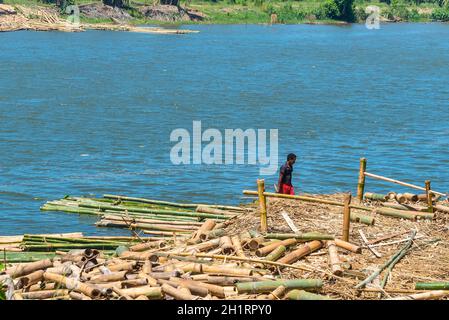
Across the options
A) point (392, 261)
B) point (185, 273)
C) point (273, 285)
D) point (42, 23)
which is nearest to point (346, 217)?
point (392, 261)

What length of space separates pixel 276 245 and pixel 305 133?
79.1ft

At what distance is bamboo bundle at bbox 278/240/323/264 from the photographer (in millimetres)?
13852

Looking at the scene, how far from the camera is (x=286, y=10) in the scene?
114m

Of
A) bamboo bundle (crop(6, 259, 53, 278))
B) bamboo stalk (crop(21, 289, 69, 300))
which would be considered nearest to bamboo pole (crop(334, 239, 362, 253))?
bamboo stalk (crop(21, 289, 69, 300))

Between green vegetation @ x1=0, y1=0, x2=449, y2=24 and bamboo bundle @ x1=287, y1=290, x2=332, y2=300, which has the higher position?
green vegetation @ x1=0, y1=0, x2=449, y2=24

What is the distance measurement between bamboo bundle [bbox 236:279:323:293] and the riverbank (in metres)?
80.1

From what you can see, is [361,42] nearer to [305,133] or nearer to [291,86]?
[291,86]

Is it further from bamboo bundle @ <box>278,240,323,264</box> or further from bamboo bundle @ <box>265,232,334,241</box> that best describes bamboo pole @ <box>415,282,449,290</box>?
bamboo bundle @ <box>265,232,334,241</box>

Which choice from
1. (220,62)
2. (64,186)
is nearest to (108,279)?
(64,186)

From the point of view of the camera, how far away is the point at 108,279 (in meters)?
13.2

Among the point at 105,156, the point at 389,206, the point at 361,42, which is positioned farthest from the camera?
the point at 361,42

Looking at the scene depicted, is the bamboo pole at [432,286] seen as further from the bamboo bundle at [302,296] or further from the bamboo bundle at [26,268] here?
the bamboo bundle at [26,268]

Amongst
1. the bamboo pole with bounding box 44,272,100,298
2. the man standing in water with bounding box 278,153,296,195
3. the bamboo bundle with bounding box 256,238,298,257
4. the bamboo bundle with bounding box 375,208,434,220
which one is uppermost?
the man standing in water with bounding box 278,153,296,195

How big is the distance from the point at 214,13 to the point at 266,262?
97775 millimetres
